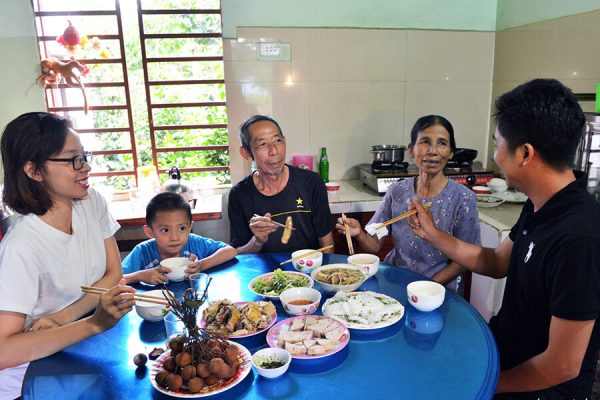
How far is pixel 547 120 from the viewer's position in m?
1.33

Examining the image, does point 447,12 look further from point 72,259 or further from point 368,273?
point 72,259

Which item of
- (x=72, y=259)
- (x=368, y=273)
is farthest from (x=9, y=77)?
(x=368, y=273)

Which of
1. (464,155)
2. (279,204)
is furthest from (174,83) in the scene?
(464,155)

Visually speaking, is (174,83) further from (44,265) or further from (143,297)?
(143,297)

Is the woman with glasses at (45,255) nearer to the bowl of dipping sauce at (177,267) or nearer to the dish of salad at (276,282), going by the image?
the bowl of dipping sauce at (177,267)

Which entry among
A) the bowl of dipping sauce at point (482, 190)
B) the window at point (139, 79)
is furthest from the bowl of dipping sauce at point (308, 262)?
the window at point (139, 79)

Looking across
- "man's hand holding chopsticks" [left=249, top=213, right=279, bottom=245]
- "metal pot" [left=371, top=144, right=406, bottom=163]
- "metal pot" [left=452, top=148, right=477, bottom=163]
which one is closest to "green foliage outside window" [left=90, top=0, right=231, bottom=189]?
"metal pot" [left=371, top=144, right=406, bottom=163]

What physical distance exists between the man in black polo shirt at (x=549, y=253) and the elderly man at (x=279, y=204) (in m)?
1.17

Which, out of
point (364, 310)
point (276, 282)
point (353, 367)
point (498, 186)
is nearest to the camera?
point (353, 367)

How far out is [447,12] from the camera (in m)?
3.84

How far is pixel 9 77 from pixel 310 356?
3.27 m

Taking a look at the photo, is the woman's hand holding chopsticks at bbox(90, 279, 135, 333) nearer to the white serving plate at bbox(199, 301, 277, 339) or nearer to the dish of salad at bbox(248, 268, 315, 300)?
the white serving plate at bbox(199, 301, 277, 339)

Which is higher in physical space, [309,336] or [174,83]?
[174,83]

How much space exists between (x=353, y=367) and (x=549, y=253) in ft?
2.39
